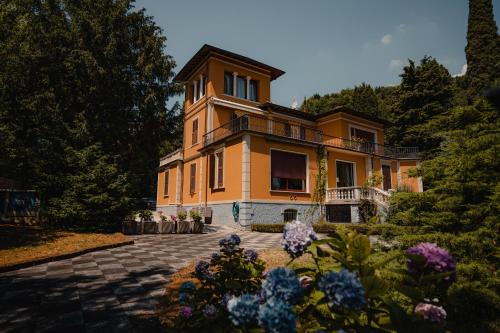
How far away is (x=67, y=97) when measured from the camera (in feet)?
53.5

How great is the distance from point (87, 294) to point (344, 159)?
1836cm

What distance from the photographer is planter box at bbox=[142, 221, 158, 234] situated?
12172 mm

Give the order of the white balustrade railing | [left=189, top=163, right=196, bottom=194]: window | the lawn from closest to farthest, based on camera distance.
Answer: the lawn → the white balustrade railing → [left=189, top=163, right=196, bottom=194]: window

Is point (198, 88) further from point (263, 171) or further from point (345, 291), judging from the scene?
point (345, 291)

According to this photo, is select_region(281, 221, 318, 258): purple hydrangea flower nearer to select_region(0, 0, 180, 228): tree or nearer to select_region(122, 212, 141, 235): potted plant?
select_region(122, 212, 141, 235): potted plant

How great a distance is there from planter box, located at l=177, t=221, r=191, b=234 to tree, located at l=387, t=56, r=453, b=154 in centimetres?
2498

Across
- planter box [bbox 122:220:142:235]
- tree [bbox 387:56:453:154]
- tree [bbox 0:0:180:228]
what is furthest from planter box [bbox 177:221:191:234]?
tree [bbox 387:56:453:154]

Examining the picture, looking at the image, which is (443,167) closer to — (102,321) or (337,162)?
(102,321)

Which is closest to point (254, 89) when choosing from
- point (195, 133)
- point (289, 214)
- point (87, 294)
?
point (195, 133)

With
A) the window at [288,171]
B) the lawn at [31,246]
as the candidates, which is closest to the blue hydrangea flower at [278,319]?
the lawn at [31,246]

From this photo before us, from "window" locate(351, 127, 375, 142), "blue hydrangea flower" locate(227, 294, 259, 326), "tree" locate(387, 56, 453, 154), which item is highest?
"tree" locate(387, 56, 453, 154)

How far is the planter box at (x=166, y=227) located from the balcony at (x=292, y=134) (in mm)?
6078

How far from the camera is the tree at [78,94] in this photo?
12391 millimetres

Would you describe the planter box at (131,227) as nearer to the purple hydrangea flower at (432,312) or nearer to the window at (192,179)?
the window at (192,179)
